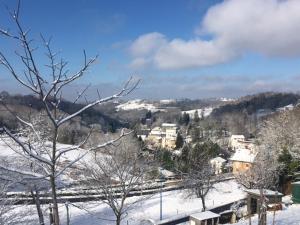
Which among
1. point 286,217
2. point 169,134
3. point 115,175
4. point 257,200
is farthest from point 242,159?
point 169,134

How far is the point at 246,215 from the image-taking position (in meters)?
28.5

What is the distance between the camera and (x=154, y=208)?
124ft

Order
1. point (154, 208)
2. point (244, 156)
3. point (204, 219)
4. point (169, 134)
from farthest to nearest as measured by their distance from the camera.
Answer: point (169, 134)
point (244, 156)
point (154, 208)
point (204, 219)

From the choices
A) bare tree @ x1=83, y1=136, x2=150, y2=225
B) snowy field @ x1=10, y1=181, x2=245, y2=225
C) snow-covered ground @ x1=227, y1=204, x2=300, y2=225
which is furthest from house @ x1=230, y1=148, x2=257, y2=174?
bare tree @ x1=83, y1=136, x2=150, y2=225

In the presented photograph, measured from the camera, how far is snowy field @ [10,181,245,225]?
1293 inches

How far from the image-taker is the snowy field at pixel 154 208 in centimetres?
3284

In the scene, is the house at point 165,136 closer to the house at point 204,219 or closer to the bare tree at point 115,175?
the bare tree at point 115,175

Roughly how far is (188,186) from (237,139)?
7786cm

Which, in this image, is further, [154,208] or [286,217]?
[154,208]

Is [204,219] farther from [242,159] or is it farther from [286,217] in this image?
[242,159]

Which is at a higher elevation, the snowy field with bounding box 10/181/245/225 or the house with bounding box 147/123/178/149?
the house with bounding box 147/123/178/149

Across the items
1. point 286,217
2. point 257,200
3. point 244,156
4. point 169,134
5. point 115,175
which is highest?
point 115,175

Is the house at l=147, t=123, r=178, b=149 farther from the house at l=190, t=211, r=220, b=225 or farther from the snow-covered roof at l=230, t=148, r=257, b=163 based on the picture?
the house at l=190, t=211, r=220, b=225

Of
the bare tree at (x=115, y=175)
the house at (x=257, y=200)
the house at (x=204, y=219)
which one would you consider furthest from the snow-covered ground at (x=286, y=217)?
the bare tree at (x=115, y=175)
